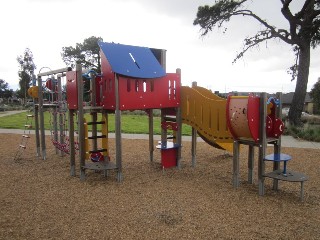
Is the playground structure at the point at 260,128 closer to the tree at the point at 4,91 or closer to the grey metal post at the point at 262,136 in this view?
the grey metal post at the point at 262,136

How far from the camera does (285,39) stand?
14.8 m

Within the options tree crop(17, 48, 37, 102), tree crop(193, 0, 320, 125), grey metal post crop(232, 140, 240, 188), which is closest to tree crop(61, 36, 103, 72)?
tree crop(17, 48, 37, 102)

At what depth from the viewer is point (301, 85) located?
573 inches

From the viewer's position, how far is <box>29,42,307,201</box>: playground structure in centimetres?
538

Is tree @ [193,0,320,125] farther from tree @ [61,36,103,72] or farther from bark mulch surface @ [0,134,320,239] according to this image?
tree @ [61,36,103,72]

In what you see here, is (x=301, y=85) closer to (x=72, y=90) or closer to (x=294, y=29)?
(x=294, y=29)

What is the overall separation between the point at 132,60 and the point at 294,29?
37.0ft

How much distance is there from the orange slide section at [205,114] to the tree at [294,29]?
9.35m

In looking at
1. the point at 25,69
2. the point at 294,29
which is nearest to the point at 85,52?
the point at 25,69

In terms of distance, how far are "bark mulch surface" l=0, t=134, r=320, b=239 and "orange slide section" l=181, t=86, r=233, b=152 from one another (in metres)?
0.96

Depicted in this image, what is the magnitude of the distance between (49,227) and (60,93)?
14.6 ft

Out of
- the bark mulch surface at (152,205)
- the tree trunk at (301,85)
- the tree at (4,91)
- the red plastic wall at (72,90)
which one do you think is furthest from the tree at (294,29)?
the tree at (4,91)

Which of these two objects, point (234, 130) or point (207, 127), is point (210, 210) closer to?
point (234, 130)

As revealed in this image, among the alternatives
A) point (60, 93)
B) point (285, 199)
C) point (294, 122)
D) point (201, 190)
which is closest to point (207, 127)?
point (201, 190)
